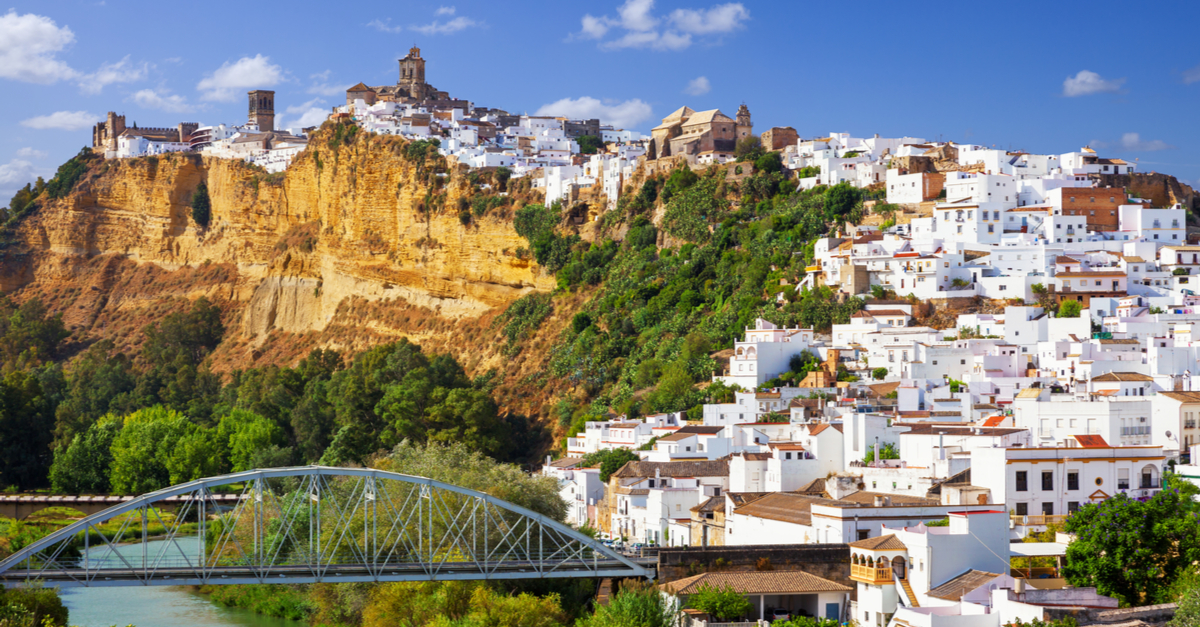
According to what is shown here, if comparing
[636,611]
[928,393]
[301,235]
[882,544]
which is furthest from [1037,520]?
[301,235]

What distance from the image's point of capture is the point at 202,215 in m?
101

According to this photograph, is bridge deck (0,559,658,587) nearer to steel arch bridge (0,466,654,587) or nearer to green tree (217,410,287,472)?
steel arch bridge (0,466,654,587)

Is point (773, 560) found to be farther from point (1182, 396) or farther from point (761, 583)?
point (1182, 396)

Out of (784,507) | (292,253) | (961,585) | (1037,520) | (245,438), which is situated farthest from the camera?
(292,253)

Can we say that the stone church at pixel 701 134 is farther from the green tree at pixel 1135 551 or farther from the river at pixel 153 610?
the green tree at pixel 1135 551

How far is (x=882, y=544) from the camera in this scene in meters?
28.7

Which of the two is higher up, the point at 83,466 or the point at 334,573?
the point at 334,573

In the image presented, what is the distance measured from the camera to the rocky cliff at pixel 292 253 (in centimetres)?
8069

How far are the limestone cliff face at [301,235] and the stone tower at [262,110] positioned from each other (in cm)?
1148

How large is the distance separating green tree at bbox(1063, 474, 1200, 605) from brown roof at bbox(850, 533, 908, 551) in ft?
11.8

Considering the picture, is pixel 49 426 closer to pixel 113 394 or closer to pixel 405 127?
pixel 113 394

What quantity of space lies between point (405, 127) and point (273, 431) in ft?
89.8

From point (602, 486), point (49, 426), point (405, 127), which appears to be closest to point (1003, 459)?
point (602, 486)

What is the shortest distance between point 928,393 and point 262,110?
78188mm
